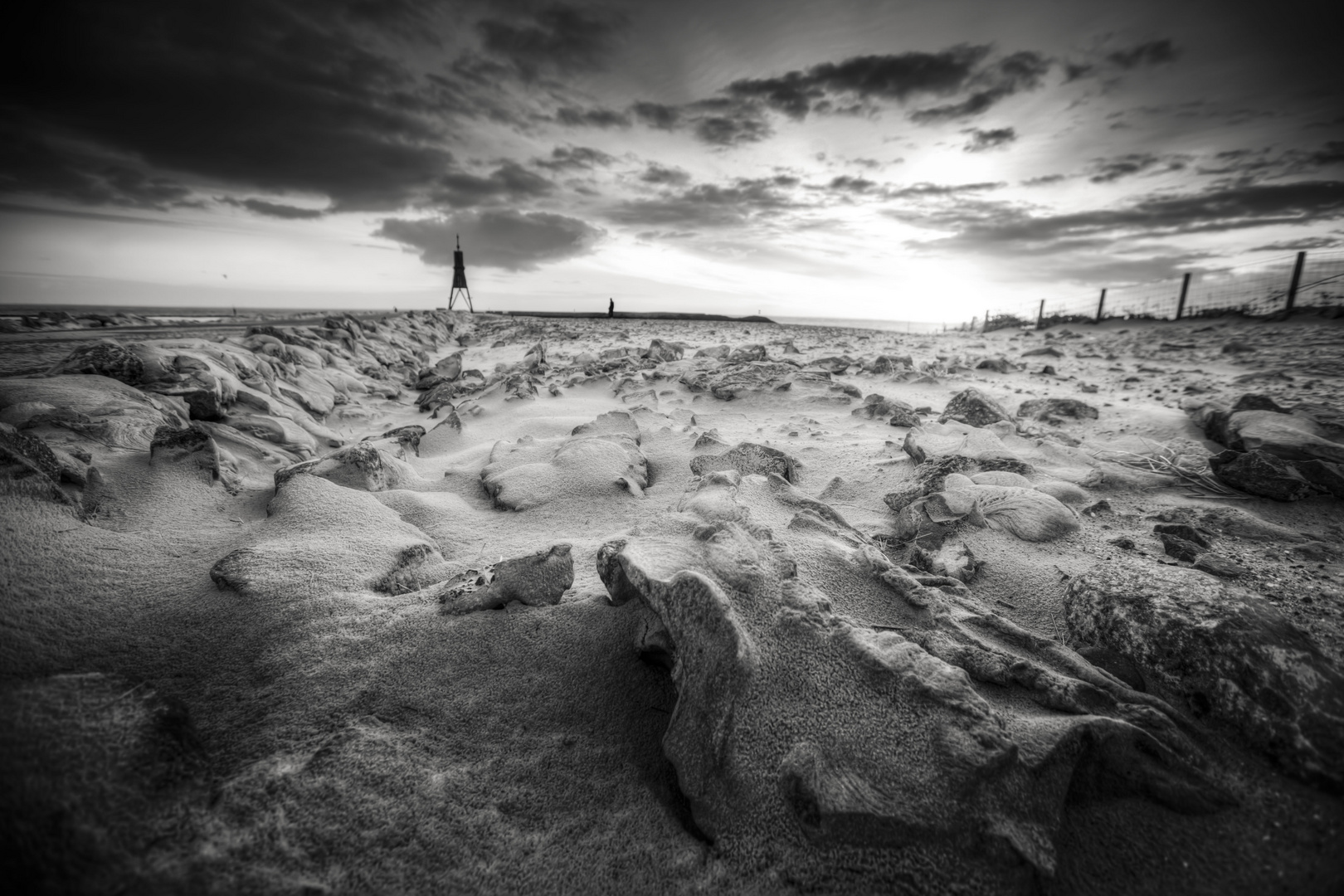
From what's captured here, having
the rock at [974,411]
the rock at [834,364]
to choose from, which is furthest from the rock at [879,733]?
the rock at [834,364]

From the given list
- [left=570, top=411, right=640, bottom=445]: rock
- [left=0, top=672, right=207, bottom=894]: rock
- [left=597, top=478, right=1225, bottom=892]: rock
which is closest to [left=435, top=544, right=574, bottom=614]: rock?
[left=597, top=478, right=1225, bottom=892]: rock

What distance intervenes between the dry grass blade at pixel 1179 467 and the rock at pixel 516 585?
2.74 m

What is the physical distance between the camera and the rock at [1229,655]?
0.94 meters

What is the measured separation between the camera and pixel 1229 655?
1.05 m

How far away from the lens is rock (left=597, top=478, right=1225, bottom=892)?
2.78ft

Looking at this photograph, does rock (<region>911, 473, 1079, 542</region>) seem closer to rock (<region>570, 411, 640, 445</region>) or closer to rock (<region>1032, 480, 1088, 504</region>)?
rock (<region>1032, 480, 1088, 504</region>)

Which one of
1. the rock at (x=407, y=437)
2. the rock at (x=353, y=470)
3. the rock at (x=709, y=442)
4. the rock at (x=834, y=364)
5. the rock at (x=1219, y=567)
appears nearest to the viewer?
the rock at (x=1219, y=567)

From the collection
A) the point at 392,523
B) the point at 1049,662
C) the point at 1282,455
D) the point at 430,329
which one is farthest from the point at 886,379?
the point at 430,329

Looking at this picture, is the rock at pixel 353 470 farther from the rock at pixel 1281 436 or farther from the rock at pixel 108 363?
the rock at pixel 1281 436

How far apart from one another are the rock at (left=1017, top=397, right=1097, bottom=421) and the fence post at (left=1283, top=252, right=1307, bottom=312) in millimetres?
9662

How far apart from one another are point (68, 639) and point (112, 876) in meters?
0.65

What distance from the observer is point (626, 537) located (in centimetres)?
152

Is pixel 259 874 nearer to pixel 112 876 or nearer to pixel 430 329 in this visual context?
pixel 112 876

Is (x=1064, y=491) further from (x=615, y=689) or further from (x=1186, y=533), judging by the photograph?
(x=615, y=689)
